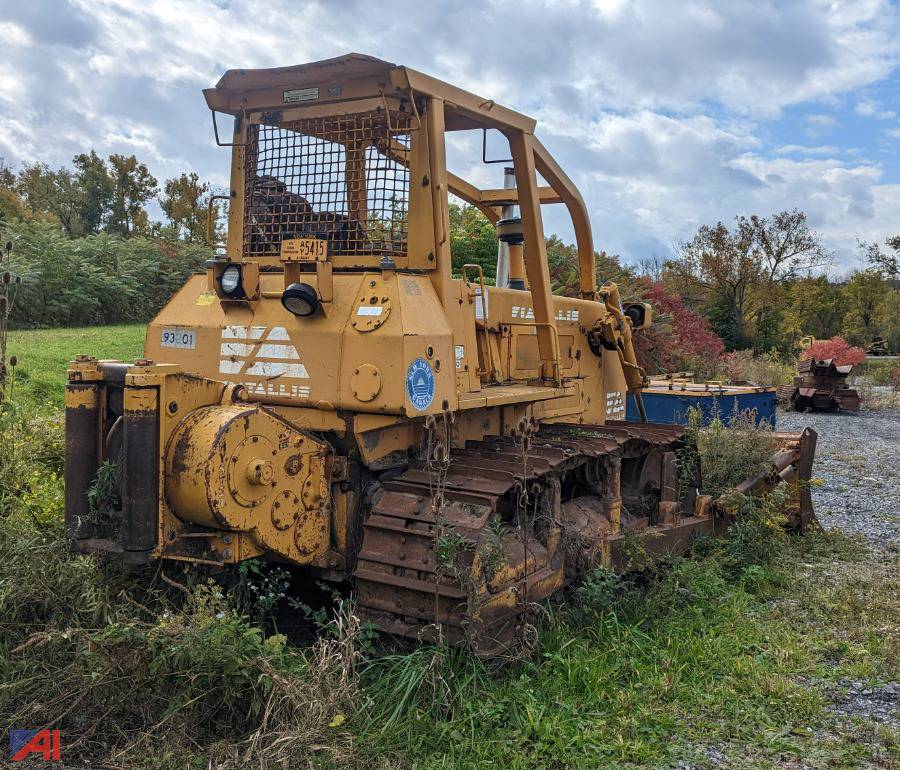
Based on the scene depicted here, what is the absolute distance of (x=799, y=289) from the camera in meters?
37.5

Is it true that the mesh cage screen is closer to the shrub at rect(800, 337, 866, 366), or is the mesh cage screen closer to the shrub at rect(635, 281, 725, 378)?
the shrub at rect(635, 281, 725, 378)

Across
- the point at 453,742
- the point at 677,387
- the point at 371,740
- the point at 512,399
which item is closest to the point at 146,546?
the point at 371,740

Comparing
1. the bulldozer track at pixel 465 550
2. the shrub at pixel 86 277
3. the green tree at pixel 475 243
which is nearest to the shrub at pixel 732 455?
the bulldozer track at pixel 465 550

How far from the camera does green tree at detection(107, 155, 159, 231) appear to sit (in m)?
31.1

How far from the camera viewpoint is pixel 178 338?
17.1ft

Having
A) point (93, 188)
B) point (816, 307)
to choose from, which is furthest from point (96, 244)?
point (816, 307)

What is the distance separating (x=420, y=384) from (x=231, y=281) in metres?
1.37

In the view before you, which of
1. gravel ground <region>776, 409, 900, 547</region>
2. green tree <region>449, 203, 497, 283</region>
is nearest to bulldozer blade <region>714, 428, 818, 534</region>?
gravel ground <region>776, 409, 900, 547</region>

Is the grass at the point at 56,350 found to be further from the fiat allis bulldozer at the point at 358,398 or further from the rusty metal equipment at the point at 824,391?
the rusty metal equipment at the point at 824,391

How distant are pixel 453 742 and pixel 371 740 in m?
0.39

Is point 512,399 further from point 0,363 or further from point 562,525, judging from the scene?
point 0,363

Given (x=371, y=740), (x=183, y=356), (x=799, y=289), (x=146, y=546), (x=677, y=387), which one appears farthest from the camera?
(x=799, y=289)

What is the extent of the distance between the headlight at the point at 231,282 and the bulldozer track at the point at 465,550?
1.46 m

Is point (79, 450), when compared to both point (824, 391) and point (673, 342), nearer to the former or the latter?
point (673, 342)
